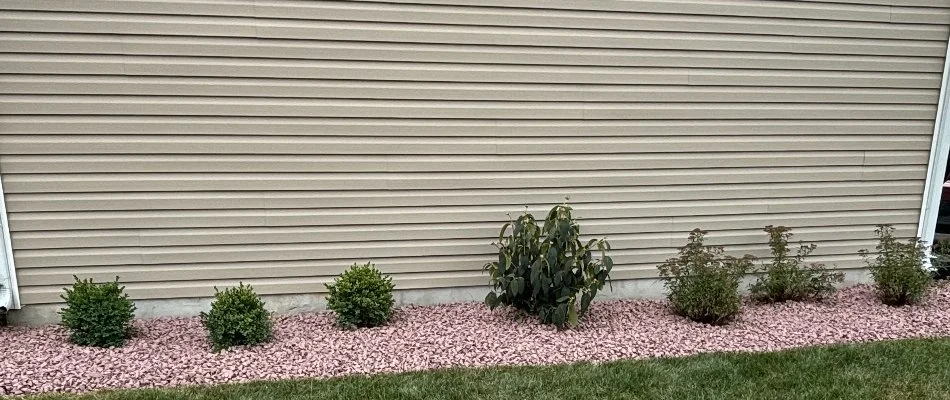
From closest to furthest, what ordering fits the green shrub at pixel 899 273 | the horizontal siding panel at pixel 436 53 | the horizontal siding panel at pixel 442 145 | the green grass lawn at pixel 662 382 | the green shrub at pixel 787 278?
the green grass lawn at pixel 662 382 → the horizontal siding panel at pixel 436 53 → the horizontal siding panel at pixel 442 145 → the green shrub at pixel 899 273 → the green shrub at pixel 787 278

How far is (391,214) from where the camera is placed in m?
3.76

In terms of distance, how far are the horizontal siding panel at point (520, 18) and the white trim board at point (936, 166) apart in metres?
0.41

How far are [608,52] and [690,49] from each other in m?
0.55

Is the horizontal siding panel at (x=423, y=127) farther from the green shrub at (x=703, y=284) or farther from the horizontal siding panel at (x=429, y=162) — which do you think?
the green shrub at (x=703, y=284)

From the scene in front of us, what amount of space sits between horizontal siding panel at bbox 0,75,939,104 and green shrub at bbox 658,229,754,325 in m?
0.97

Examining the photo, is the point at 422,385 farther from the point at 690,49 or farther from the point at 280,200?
the point at 690,49

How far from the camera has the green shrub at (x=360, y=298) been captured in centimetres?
343

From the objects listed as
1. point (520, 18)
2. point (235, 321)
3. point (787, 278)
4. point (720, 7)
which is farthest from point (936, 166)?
point (235, 321)

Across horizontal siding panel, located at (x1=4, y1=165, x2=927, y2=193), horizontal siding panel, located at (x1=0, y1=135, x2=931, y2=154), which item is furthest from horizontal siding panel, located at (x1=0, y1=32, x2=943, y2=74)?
horizontal siding panel, located at (x1=4, y1=165, x2=927, y2=193)

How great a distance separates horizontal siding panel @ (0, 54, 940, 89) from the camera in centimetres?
325

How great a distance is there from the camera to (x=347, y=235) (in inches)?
148

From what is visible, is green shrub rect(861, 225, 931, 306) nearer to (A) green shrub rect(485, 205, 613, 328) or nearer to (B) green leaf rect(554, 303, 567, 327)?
(A) green shrub rect(485, 205, 613, 328)

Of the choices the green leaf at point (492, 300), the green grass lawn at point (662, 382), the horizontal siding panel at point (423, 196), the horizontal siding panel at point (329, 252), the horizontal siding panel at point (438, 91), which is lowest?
the green grass lawn at point (662, 382)

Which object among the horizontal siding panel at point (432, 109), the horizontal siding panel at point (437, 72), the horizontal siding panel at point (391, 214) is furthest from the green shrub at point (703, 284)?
the horizontal siding panel at point (437, 72)
